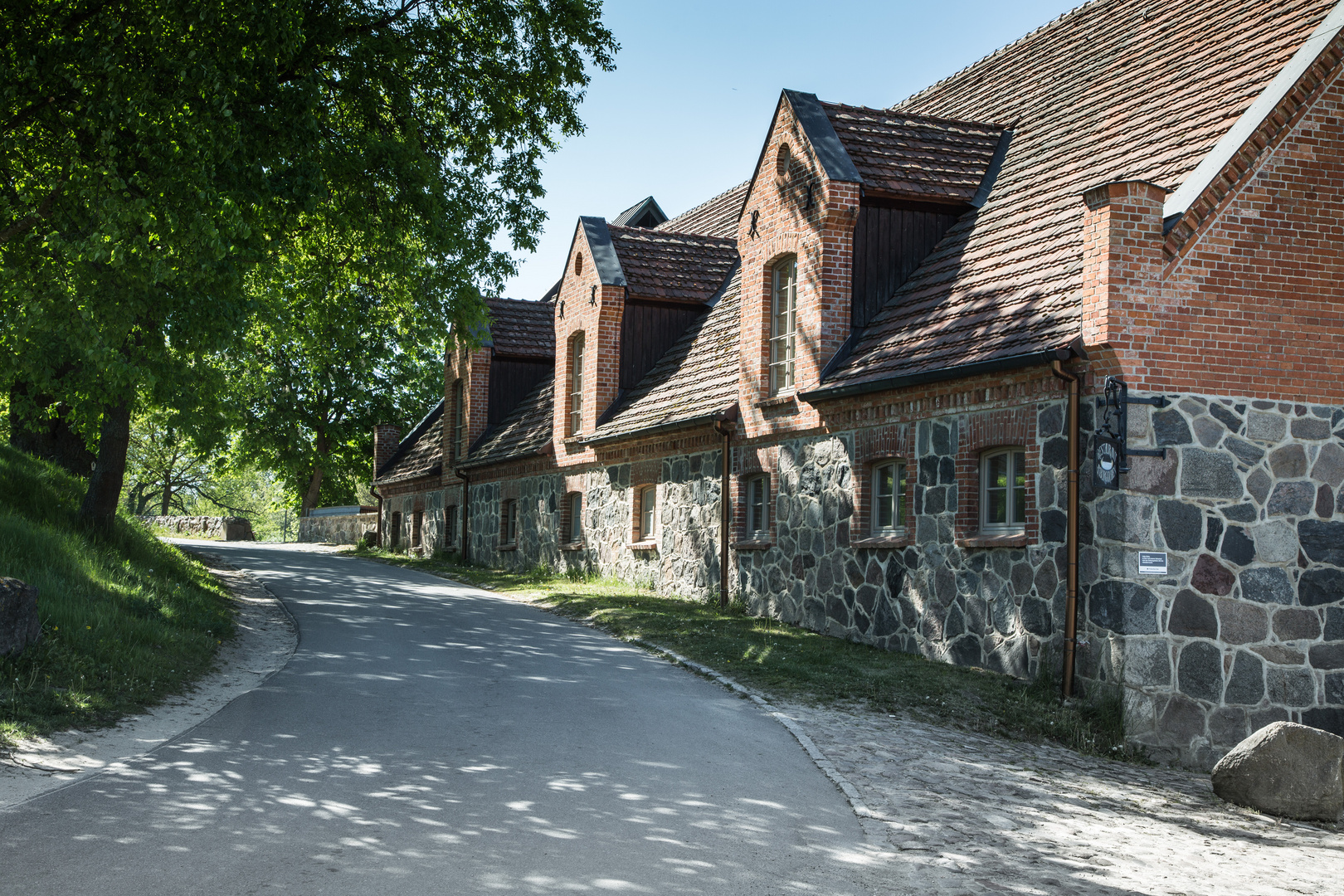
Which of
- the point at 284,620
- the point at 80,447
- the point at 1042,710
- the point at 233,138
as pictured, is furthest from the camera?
the point at 80,447

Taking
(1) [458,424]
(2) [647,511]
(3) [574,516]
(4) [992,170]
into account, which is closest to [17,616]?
(2) [647,511]

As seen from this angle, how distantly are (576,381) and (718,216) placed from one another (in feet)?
18.6

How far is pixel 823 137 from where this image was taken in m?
15.7

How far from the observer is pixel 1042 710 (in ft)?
34.3

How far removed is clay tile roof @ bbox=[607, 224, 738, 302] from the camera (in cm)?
2178

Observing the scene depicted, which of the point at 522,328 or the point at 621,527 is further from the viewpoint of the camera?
the point at 522,328

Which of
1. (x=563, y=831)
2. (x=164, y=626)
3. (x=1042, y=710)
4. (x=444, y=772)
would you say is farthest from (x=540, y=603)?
(x=563, y=831)

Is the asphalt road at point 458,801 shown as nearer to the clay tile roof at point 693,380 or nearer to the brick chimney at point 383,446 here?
the clay tile roof at point 693,380

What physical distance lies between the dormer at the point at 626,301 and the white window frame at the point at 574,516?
113 centimetres

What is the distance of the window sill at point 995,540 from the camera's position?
11461 mm

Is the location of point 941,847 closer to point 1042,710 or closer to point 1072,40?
point 1042,710

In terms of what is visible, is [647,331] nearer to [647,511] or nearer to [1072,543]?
[647,511]

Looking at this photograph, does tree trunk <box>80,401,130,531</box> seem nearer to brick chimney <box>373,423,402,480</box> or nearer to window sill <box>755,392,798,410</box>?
window sill <box>755,392,798,410</box>

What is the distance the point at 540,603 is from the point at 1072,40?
40.0 feet
